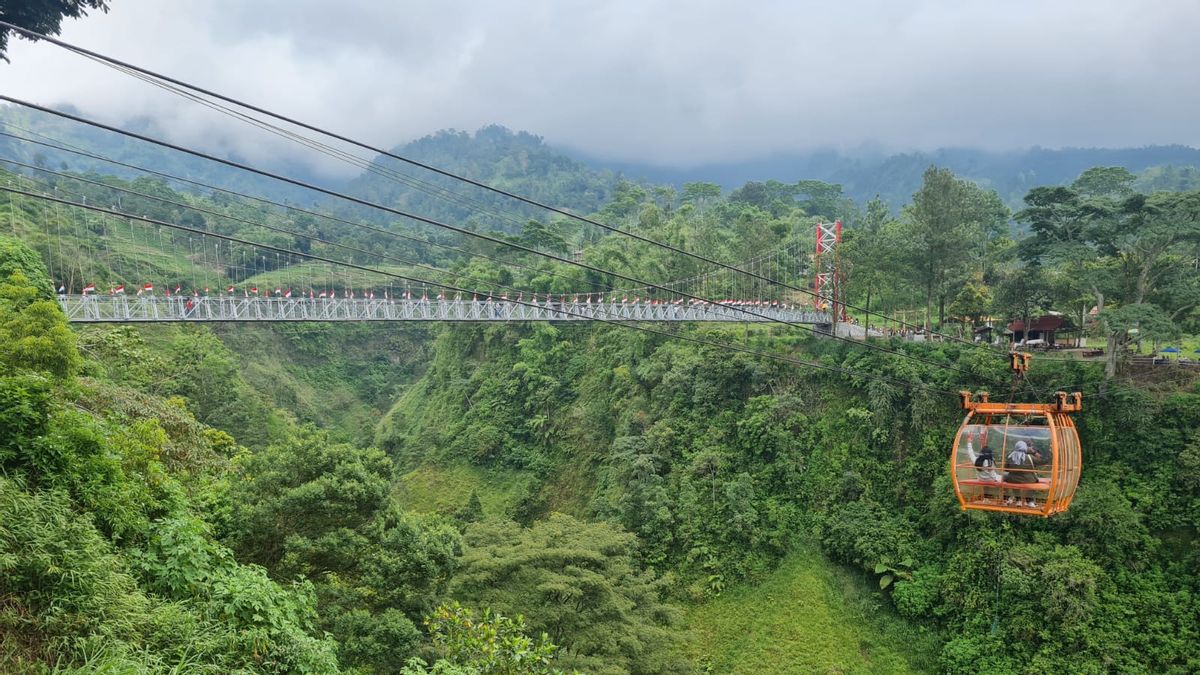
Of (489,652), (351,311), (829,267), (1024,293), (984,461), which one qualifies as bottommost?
(489,652)

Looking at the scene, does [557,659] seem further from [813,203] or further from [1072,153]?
[1072,153]

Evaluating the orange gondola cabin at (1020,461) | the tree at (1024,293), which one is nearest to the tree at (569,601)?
the orange gondola cabin at (1020,461)

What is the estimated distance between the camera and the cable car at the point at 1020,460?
27.9 ft

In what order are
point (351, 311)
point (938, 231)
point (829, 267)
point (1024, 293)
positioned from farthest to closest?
1. point (351, 311)
2. point (829, 267)
3. point (938, 231)
4. point (1024, 293)

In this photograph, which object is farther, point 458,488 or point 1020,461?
point 458,488

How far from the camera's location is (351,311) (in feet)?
63.8

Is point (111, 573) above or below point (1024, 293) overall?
below

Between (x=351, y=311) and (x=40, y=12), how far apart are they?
11.0m

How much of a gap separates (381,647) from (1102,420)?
12911 millimetres

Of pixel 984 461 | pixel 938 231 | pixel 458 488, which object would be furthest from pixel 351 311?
pixel 984 461

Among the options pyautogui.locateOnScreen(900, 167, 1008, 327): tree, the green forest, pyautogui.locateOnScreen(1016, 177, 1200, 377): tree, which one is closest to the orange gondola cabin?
the green forest

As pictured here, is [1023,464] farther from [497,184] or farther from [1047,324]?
[497,184]

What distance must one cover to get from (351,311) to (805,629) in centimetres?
1423

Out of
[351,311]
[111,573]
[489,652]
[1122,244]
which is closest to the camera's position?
[111,573]
